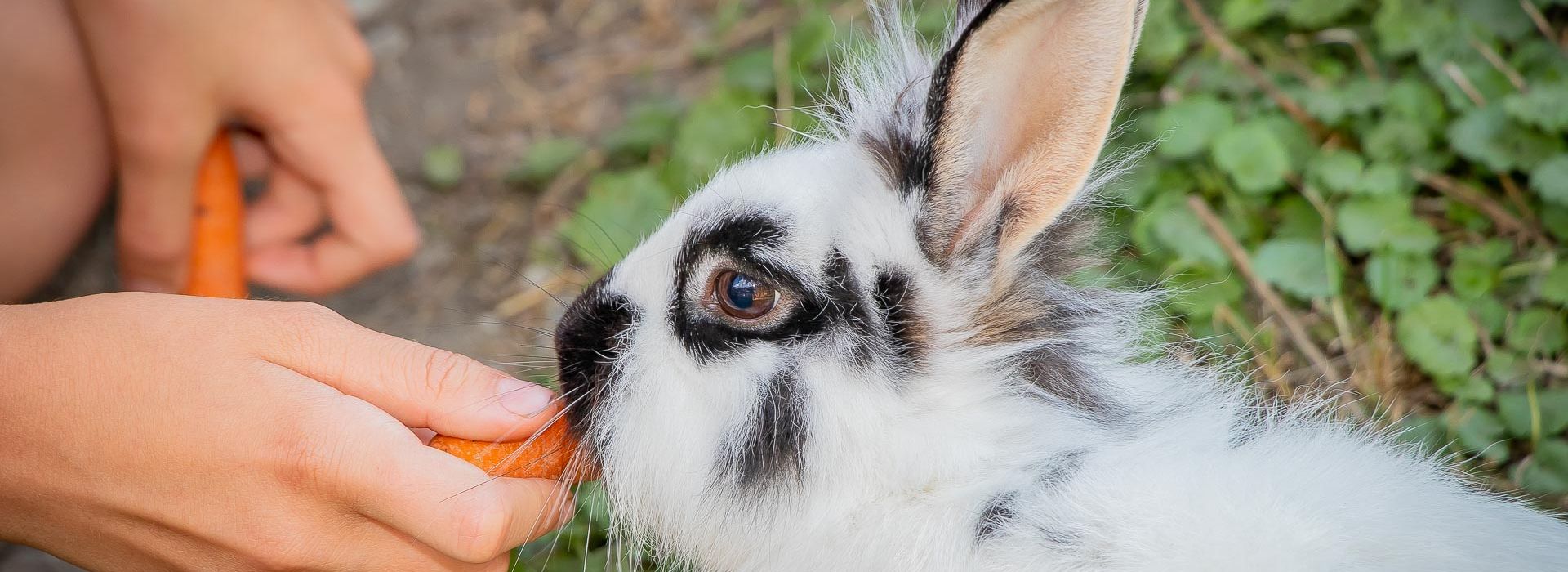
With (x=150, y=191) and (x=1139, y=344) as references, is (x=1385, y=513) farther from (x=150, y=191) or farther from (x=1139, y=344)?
(x=150, y=191)

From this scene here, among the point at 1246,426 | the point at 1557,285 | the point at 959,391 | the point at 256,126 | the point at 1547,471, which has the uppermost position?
the point at 256,126

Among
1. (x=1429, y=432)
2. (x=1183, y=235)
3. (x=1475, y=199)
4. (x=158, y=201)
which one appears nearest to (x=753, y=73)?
(x=1183, y=235)

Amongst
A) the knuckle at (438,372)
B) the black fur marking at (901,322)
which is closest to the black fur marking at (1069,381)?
the black fur marking at (901,322)

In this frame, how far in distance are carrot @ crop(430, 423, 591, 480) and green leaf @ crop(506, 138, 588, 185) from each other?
1870mm

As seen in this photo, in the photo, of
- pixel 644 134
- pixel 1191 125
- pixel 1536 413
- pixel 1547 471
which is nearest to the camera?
pixel 1547 471

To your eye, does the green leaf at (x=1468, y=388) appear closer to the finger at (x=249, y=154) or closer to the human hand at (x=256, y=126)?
the human hand at (x=256, y=126)

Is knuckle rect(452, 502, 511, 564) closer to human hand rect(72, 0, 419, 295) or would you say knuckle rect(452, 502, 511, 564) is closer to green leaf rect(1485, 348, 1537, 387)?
human hand rect(72, 0, 419, 295)

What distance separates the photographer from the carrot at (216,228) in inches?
103

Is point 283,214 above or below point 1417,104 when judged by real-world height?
above

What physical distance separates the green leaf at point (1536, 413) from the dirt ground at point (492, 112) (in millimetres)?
2295

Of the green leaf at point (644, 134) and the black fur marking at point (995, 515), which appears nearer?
the black fur marking at point (995, 515)

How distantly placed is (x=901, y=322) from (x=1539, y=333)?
1785 mm

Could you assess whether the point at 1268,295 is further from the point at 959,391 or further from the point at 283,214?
the point at 283,214

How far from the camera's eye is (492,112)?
4109 millimetres
